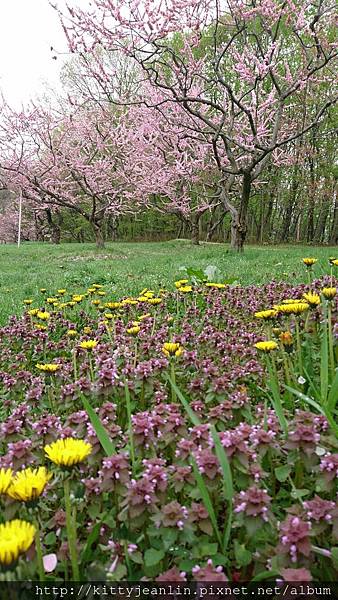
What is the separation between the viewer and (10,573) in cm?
70

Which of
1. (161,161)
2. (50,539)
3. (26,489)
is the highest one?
(161,161)

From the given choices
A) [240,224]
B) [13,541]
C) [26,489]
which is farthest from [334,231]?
[13,541]

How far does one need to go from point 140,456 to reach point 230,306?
244 centimetres

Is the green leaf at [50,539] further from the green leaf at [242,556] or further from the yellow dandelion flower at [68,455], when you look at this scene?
the green leaf at [242,556]

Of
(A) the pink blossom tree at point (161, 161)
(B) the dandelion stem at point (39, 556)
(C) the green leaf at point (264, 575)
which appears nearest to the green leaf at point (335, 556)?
(C) the green leaf at point (264, 575)

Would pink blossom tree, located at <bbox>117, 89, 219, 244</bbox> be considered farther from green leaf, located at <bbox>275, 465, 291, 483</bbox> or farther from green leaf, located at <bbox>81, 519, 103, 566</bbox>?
green leaf, located at <bbox>81, 519, 103, 566</bbox>

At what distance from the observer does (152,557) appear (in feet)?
3.43

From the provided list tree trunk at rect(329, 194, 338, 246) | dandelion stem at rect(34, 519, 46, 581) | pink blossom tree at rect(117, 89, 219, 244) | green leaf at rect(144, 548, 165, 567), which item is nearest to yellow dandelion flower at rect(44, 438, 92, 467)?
dandelion stem at rect(34, 519, 46, 581)

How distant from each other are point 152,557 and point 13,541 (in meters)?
0.43

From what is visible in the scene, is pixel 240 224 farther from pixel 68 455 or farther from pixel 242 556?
pixel 68 455

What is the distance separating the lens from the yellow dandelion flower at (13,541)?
28.2 inches

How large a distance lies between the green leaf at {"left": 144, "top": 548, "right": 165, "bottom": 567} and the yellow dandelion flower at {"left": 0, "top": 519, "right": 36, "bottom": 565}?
0.36m

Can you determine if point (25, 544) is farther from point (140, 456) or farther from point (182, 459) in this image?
point (140, 456)

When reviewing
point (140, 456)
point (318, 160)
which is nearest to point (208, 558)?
point (140, 456)
